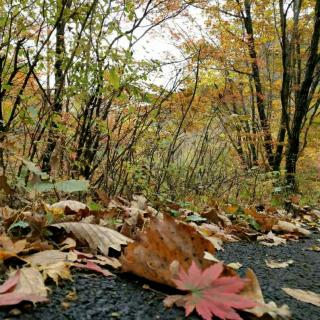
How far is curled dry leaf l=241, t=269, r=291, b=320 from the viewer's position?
2.98 ft

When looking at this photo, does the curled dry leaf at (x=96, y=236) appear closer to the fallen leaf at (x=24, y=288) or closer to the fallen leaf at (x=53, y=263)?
the fallen leaf at (x=53, y=263)

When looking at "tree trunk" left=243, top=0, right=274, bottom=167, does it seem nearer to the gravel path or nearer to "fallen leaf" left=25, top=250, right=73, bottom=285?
the gravel path

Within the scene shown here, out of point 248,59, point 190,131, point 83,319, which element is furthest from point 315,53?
point 83,319

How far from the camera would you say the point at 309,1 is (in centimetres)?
905

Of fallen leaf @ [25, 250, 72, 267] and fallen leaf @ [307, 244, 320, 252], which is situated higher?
fallen leaf @ [25, 250, 72, 267]

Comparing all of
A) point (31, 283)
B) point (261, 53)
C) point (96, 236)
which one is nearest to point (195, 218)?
point (96, 236)

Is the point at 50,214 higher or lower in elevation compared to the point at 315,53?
lower

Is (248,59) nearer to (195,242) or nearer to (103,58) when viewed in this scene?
(103,58)

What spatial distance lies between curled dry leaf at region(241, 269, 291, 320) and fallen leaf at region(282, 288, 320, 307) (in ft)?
0.79

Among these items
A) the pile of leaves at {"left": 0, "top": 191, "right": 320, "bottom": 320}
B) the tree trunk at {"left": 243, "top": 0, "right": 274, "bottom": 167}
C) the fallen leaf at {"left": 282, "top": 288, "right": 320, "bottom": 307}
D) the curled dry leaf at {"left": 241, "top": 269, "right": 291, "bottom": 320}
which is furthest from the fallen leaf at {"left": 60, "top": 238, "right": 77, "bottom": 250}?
the tree trunk at {"left": 243, "top": 0, "right": 274, "bottom": 167}

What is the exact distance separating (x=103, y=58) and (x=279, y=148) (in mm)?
6218

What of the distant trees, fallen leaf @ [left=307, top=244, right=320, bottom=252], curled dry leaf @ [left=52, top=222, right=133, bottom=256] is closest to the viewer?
curled dry leaf @ [left=52, top=222, right=133, bottom=256]

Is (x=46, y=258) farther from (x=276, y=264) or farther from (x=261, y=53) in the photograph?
(x=261, y=53)

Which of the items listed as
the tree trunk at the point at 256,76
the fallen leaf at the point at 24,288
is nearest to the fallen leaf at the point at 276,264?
the fallen leaf at the point at 24,288
